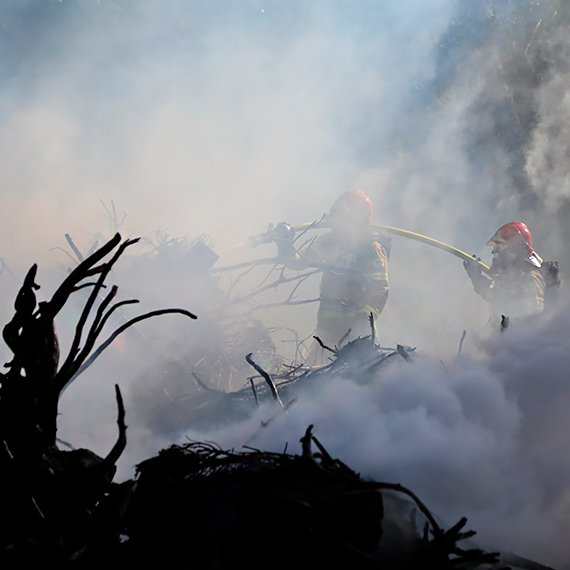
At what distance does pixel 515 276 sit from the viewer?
25.0ft

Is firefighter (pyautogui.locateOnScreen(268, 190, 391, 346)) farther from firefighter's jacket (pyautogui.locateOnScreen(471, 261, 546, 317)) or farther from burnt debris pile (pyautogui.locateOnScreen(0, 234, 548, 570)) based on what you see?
burnt debris pile (pyautogui.locateOnScreen(0, 234, 548, 570))

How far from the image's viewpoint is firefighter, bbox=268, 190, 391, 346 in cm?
760

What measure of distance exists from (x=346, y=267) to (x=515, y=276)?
3.05 m

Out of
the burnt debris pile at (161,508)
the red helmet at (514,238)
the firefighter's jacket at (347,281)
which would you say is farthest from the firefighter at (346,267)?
the burnt debris pile at (161,508)

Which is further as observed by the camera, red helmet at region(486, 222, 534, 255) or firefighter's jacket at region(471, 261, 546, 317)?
red helmet at region(486, 222, 534, 255)

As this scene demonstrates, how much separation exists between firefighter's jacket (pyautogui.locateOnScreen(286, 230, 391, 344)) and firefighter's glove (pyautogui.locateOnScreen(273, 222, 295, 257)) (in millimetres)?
213

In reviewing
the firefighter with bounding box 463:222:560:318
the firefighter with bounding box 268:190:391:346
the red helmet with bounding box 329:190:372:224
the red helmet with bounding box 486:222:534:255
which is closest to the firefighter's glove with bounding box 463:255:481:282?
the firefighter with bounding box 463:222:560:318

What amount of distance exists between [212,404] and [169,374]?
1552 millimetres

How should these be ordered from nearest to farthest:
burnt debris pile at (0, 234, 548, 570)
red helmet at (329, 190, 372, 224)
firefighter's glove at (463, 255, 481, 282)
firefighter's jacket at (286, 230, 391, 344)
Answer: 1. burnt debris pile at (0, 234, 548, 570)
2. firefighter's jacket at (286, 230, 391, 344)
3. firefighter's glove at (463, 255, 481, 282)
4. red helmet at (329, 190, 372, 224)

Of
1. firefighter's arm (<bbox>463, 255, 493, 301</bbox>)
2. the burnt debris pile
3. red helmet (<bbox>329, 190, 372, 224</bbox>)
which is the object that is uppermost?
red helmet (<bbox>329, 190, 372, 224</bbox>)

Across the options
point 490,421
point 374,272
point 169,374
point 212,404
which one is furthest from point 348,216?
point 490,421

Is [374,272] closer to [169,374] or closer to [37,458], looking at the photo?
[169,374]

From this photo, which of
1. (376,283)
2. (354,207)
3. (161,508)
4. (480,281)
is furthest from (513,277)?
(161,508)

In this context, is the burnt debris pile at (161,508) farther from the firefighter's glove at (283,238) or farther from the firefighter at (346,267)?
the firefighter's glove at (283,238)
